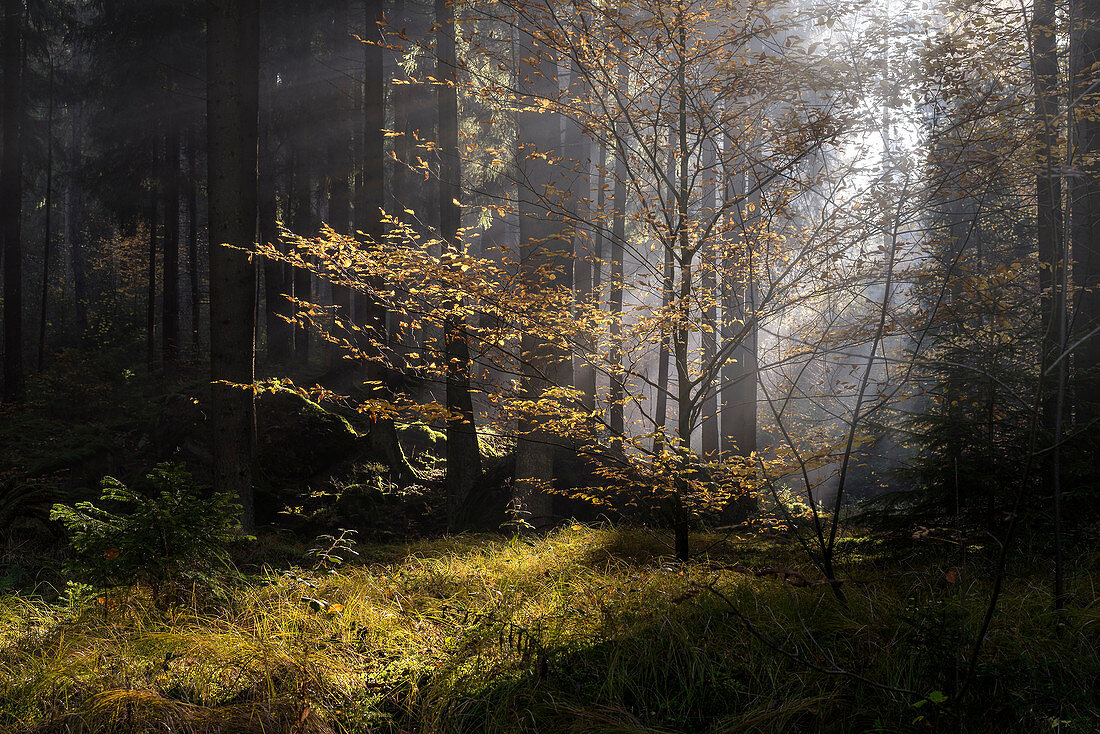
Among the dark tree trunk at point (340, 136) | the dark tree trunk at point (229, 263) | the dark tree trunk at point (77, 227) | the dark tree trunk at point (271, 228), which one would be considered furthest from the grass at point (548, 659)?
the dark tree trunk at point (77, 227)

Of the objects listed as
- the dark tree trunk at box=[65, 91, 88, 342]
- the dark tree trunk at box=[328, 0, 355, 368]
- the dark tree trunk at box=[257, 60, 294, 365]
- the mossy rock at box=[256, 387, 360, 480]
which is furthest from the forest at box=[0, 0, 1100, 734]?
the dark tree trunk at box=[65, 91, 88, 342]

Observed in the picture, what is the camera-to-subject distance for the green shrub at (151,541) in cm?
367

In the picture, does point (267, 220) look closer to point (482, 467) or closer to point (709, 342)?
point (482, 467)

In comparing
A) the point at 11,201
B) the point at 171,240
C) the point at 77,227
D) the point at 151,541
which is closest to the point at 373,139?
the point at 151,541

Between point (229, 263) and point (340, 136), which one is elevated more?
point (340, 136)

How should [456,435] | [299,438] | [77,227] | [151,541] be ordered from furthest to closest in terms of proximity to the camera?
[77,227], [299,438], [456,435], [151,541]

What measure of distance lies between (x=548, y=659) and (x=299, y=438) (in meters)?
8.44

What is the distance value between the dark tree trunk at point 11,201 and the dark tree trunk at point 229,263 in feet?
38.3

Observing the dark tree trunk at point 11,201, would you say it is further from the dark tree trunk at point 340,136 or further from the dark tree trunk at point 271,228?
the dark tree trunk at point 340,136

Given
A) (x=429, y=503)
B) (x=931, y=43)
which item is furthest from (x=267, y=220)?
(x=931, y=43)

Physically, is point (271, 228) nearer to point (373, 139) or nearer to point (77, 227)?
point (373, 139)

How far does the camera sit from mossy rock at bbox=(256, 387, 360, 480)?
10.2 meters

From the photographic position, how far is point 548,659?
307cm

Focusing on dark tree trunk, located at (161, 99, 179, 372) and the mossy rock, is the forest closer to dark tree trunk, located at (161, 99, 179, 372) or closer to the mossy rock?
the mossy rock
